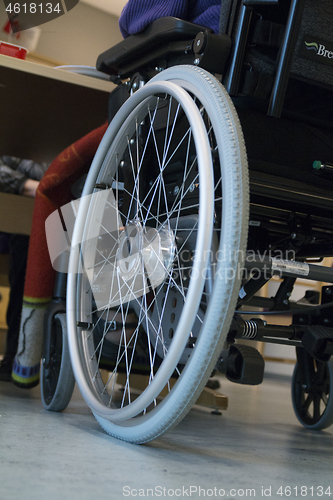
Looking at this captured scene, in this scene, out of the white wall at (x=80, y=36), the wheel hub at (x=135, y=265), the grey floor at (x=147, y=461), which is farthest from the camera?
the white wall at (x=80, y=36)

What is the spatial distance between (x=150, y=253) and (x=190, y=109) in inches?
9.9

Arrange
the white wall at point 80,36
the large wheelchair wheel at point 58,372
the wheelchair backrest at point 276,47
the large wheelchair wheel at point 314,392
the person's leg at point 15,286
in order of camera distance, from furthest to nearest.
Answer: the white wall at point 80,36 < the person's leg at point 15,286 < the large wheelchair wheel at point 314,392 < the large wheelchair wheel at point 58,372 < the wheelchair backrest at point 276,47

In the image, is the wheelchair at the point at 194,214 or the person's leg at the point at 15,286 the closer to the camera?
the wheelchair at the point at 194,214

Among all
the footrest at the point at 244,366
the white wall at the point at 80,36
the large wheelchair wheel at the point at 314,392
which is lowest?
the large wheelchair wheel at the point at 314,392

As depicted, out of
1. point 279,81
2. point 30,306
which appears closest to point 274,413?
point 30,306

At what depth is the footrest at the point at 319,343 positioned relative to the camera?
0.80m

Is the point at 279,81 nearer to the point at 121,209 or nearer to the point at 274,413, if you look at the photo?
the point at 121,209

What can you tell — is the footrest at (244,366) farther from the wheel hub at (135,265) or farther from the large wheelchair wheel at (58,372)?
the large wheelchair wheel at (58,372)

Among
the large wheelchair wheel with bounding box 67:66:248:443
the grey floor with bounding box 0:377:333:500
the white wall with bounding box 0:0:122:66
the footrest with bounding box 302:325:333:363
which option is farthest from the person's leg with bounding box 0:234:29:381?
the white wall with bounding box 0:0:122:66

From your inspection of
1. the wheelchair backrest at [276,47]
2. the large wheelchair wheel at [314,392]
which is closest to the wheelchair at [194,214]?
the wheelchair backrest at [276,47]

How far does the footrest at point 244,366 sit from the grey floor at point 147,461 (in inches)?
5.0

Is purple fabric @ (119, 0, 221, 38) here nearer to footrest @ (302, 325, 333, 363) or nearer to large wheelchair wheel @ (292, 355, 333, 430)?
footrest @ (302, 325, 333, 363)

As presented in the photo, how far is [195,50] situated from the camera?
2.35 ft

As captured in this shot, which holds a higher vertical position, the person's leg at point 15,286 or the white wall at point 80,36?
the white wall at point 80,36
